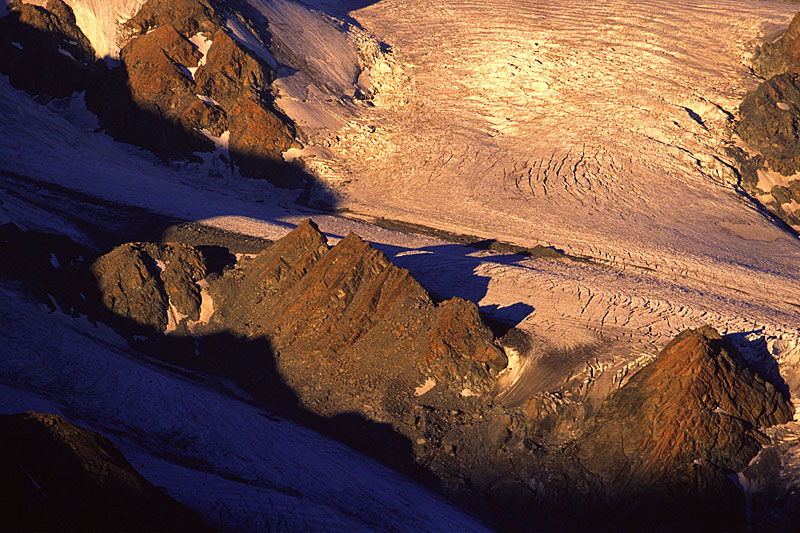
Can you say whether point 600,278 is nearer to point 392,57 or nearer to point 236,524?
point 236,524

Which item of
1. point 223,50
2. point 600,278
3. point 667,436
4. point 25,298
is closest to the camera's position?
point 667,436

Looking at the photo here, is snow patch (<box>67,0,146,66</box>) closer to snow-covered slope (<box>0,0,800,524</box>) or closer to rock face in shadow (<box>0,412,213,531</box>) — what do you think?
snow-covered slope (<box>0,0,800,524</box>)

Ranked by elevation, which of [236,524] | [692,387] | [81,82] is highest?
[81,82]

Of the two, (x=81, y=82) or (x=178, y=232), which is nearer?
(x=178, y=232)

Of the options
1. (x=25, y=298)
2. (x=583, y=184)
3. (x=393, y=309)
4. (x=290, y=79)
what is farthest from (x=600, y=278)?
(x=290, y=79)

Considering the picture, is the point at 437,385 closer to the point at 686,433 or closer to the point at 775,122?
the point at 686,433

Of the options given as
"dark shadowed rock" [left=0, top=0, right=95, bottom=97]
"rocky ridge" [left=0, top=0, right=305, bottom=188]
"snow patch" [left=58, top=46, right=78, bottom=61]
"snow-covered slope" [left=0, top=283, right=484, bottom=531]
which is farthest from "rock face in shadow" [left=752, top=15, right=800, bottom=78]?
"snow patch" [left=58, top=46, right=78, bottom=61]

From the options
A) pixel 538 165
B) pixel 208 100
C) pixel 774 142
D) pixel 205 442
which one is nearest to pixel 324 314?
pixel 205 442
